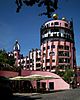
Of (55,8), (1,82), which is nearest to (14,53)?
(1,82)

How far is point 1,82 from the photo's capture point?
68.9ft

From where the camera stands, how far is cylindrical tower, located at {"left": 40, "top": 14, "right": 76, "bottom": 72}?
9581 centimetres

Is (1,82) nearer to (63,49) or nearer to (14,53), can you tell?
(63,49)

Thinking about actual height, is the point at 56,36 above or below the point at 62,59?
above

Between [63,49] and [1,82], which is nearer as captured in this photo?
[1,82]

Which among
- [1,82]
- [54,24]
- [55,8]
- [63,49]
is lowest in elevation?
[1,82]

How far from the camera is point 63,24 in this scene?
96.7 meters

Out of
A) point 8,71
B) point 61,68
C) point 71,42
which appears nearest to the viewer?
point 8,71

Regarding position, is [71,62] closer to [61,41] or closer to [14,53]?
[61,41]

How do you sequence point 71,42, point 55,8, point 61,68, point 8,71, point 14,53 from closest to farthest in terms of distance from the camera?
point 55,8
point 8,71
point 61,68
point 71,42
point 14,53

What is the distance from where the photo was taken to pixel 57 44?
97.8 metres

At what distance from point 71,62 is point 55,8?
89.9 m

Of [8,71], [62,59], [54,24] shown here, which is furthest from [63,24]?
[8,71]

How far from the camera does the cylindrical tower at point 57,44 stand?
314 feet
